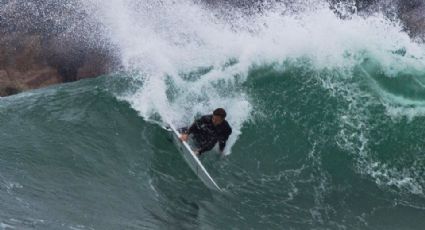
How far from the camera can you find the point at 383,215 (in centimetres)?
1116

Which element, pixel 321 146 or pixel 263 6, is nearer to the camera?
pixel 321 146

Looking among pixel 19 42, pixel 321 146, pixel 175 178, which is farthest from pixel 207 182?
pixel 19 42

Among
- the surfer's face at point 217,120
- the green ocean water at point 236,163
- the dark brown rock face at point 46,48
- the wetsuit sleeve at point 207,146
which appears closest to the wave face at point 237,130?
the green ocean water at point 236,163

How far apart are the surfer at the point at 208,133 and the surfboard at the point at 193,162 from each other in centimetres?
17

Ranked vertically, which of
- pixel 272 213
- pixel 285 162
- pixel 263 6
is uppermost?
pixel 263 6

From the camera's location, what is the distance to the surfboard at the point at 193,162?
1095 cm

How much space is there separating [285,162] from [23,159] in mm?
5175

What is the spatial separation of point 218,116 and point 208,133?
1.98 ft

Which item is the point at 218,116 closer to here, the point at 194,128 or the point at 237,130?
the point at 194,128

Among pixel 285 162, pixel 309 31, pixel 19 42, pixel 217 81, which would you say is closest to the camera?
Result: pixel 285 162

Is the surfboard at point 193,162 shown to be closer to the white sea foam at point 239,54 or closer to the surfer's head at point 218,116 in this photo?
the surfer's head at point 218,116

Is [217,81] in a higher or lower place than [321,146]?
higher

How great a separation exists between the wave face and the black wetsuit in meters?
0.41

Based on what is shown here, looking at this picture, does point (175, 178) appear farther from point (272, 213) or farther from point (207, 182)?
point (272, 213)
